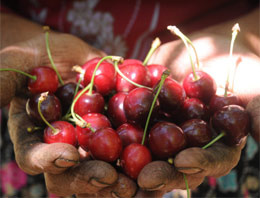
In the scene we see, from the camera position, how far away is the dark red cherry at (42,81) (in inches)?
55.3

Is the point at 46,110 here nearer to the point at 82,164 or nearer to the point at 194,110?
the point at 82,164

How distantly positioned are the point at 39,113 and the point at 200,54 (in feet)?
2.85

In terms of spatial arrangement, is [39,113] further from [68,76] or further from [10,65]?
[68,76]

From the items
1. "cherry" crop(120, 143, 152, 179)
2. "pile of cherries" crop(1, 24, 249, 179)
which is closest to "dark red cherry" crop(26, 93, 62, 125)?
"pile of cherries" crop(1, 24, 249, 179)

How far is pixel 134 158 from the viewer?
1.06m

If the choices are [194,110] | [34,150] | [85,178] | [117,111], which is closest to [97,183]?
[85,178]

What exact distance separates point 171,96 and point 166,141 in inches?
8.5

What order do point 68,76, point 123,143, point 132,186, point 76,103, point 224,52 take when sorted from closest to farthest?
point 132,186
point 123,143
point 76,103
point 224,52
point 68,76

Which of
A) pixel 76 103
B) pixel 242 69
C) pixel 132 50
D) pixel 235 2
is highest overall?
pixel 235 2

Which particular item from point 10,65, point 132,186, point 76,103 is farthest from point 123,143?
point 10,65

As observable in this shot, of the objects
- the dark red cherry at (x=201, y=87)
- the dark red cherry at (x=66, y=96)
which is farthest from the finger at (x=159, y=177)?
the dark red cherry at (x=66, y=96)

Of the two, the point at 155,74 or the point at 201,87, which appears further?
the point at 155,74

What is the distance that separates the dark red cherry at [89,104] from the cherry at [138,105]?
0.14 meters

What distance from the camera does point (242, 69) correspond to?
1.38m
